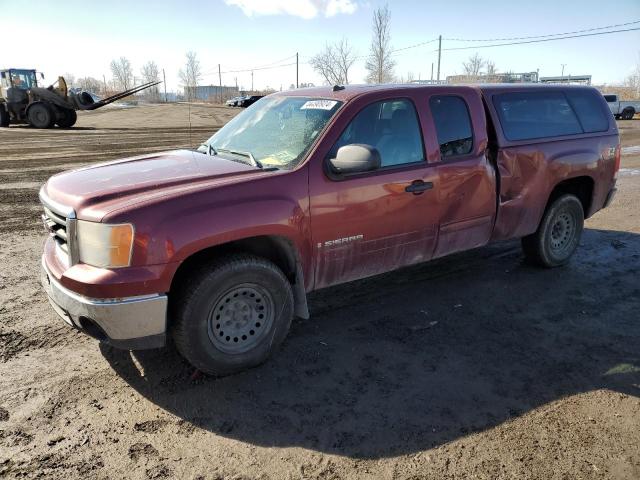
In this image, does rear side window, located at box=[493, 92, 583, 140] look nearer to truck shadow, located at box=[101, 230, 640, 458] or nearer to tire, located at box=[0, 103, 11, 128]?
truck shadow, located at box=[101, 230, 640, 458]

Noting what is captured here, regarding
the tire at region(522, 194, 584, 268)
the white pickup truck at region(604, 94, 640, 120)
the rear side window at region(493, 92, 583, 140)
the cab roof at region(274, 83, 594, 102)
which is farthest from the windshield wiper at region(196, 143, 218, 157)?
the white pickup truck at region(604, 94, 640, 120)

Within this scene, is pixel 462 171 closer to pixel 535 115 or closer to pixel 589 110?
pixel 535 115

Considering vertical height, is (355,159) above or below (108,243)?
above

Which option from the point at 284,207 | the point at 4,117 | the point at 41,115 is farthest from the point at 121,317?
the point at 4,117

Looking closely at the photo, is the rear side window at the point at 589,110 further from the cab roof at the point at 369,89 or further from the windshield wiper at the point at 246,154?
the windshield wiper at the point at 246,154

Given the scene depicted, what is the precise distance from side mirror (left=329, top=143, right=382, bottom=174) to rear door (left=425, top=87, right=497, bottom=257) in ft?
2.92

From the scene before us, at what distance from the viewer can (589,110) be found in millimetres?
5625

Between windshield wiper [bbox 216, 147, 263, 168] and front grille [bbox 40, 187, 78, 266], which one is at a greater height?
windshield wiper [bbox 216, 147, 263, 168]

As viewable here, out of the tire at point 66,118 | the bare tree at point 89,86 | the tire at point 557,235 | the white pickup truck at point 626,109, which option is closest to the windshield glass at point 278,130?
the tire at point 557,235

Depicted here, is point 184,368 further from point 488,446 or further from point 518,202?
point 518,202

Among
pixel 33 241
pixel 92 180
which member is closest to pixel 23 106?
pixel 33 241

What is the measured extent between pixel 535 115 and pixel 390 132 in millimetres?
2026

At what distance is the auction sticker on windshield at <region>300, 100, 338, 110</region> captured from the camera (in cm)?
399

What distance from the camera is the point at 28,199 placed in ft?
29.4
